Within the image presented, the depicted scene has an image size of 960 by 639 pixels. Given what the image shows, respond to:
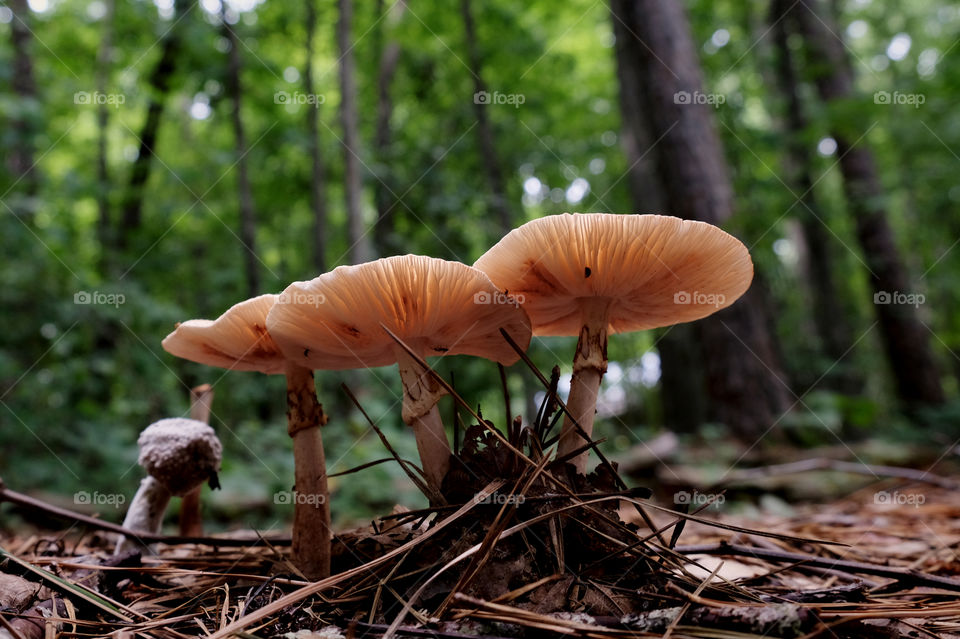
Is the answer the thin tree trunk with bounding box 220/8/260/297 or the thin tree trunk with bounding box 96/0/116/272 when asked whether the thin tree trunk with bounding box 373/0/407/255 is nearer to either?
the thin tree trunk with bounding box 220/8/260/297

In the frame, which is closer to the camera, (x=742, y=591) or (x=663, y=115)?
(x=742, y=591)

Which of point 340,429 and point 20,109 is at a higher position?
point 20,109

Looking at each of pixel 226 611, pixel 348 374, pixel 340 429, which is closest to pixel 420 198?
pixel 348 374

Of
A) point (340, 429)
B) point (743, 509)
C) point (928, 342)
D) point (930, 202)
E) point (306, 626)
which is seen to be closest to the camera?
point (306, 626)

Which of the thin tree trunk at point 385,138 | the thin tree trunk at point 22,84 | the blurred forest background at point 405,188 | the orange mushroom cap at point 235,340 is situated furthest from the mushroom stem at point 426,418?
the thin tree trunk at point 22,84

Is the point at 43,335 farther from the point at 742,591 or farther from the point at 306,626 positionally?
the point at 742,591

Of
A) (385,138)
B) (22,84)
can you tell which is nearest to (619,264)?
(22,84)

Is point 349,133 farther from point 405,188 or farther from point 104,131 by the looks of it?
point 104,131

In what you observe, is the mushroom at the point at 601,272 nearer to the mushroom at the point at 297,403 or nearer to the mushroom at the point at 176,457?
the mushroom at the point at 297,403
